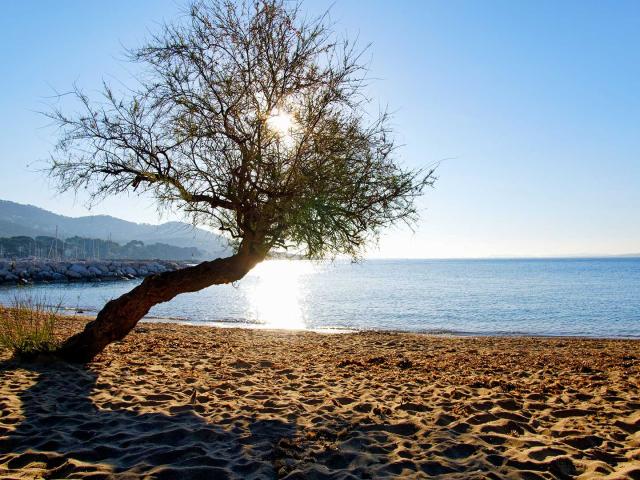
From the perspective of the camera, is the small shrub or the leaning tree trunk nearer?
the small shrub

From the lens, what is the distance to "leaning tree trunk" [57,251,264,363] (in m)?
8.23

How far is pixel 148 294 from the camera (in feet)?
27.2

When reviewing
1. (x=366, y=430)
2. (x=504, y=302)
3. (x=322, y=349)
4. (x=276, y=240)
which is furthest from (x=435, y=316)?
(x=366, y=430)

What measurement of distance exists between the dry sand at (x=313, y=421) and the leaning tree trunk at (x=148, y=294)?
1.42 ft

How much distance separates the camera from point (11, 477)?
3.63 m

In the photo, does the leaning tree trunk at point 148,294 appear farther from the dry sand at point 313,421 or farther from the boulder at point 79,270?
the boulder at point 79,270

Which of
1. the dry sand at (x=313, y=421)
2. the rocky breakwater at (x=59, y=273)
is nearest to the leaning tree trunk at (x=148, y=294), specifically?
the dry sand at (x=313, y=421)

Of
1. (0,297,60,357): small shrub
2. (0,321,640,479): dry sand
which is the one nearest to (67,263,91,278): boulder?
(0,297,60,357): small shrub

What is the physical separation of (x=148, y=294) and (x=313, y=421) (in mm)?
4436

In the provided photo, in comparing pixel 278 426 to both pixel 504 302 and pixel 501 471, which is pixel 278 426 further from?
pixel 504 302

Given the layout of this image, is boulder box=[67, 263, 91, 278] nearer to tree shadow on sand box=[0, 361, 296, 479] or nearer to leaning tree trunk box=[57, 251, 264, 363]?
leaning tree trunk box=[57, 251, 264, 363]

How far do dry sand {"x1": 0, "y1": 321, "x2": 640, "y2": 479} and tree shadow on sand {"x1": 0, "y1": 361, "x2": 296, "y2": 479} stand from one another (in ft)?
0.06

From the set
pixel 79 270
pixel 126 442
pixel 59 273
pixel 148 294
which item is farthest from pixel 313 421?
pixel 79 270

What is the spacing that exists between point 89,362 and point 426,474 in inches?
264
